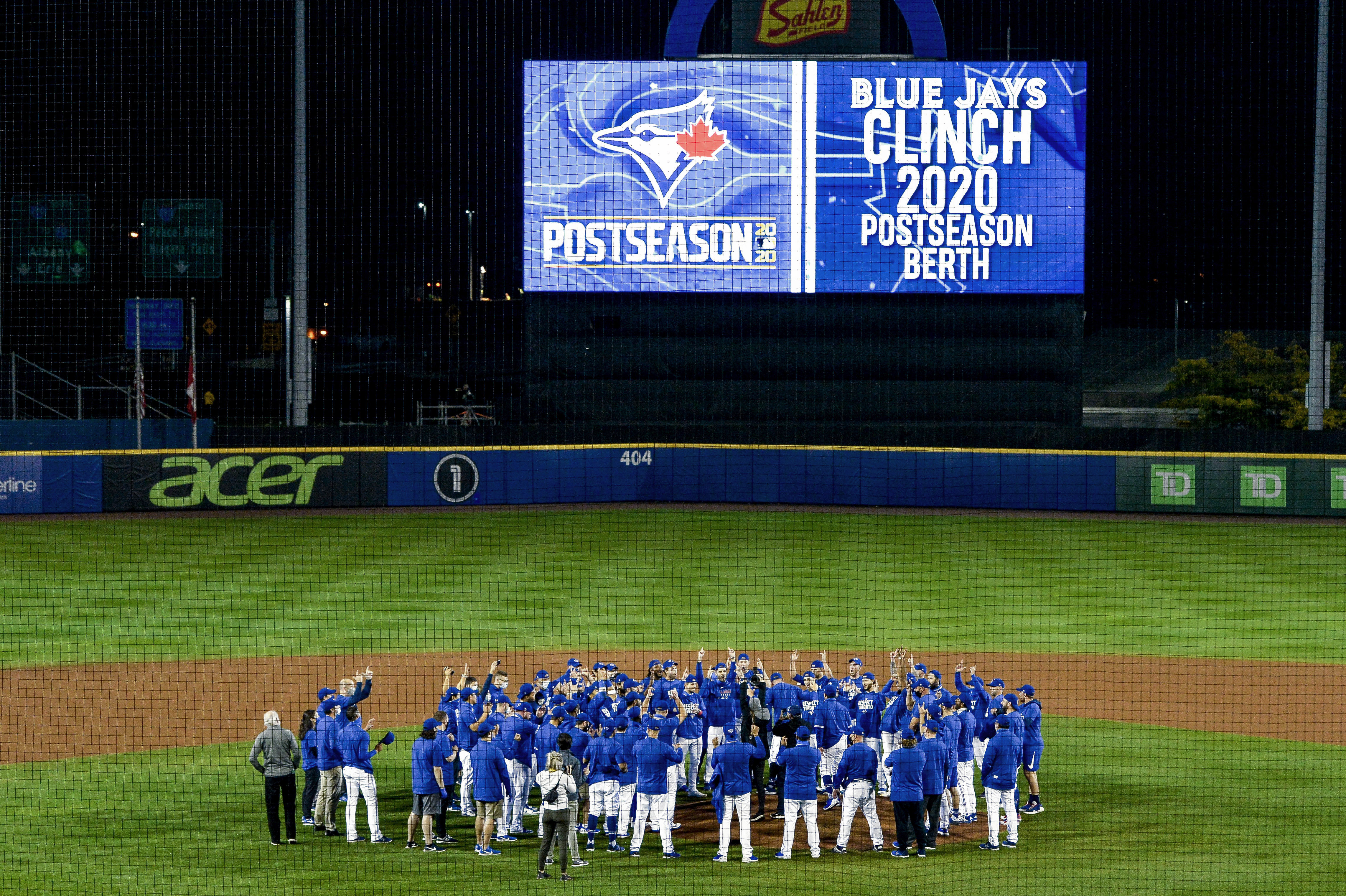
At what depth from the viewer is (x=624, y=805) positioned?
35.9 feet

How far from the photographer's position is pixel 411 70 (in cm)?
5278

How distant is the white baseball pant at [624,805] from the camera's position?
10875 mm

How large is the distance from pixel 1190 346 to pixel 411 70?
37759mm

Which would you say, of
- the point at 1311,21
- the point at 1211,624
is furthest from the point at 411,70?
the point at 1211,624

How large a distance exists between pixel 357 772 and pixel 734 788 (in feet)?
9.68

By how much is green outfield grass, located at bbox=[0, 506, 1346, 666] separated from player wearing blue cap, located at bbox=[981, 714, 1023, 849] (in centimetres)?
835

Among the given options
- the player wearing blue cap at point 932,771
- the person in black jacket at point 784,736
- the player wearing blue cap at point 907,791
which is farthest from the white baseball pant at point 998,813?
the person in black jacket at point 784,736

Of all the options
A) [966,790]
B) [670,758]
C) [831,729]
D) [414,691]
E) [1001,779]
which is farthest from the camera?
[414,691]

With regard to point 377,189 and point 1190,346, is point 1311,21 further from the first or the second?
point 377,189

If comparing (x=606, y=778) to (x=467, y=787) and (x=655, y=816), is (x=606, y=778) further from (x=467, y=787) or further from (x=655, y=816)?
(x=467, y=787)

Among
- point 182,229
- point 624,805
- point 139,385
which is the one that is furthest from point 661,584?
point 139,385

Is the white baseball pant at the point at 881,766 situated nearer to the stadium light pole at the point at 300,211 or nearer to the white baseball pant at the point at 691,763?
the white baseball pant at the point at 691,763

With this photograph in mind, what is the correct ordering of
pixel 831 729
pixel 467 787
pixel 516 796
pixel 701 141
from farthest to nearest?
pixel 701 141
pixel 831 729
pixel 467 787
pixel 516 796

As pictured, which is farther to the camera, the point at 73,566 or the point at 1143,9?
the point at 1143,9
